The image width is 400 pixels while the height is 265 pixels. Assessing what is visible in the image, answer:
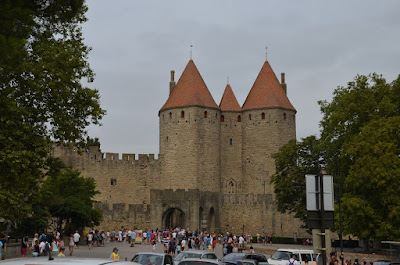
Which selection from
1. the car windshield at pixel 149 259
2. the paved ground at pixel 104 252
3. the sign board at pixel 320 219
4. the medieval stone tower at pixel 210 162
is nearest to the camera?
the sign board at pixel 320 219

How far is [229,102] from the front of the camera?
65.1 meters

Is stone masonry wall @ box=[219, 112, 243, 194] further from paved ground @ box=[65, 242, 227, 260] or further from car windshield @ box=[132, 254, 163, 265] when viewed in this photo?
car windshield @ box=[132, 254, 163, 265]

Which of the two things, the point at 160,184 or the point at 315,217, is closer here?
the point at 315,217

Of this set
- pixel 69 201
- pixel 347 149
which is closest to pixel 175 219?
pixel 69 201

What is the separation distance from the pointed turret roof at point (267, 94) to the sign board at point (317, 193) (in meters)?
53.9

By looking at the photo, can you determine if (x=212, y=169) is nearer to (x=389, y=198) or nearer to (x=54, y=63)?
(x=389, y=198)

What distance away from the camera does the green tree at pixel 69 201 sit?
37.6 metres

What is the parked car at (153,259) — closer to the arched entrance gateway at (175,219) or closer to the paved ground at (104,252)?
the paved ground at (104,252)

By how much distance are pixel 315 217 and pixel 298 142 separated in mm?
38886

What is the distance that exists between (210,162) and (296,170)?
16774 mm

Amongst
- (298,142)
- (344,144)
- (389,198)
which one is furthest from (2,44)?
(298,142)

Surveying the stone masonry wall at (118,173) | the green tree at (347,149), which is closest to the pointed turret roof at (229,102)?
the stone masonry wall at (118,173)

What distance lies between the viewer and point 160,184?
63062mm

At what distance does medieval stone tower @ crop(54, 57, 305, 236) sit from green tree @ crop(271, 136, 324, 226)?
11596 millimetres
